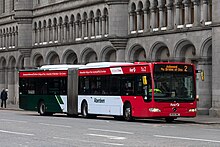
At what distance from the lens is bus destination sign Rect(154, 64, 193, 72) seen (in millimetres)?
34000

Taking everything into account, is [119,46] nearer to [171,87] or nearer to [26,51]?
[171,87]

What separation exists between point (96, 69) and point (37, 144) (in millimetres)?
18670

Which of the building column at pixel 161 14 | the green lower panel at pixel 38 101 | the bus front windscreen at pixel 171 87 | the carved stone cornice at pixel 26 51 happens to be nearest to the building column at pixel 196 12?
the building column at pixel 161 14

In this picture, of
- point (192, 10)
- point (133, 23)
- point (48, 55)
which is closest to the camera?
point (192, 10)

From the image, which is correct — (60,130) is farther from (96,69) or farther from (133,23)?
(133,23)

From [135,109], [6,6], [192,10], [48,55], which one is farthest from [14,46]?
[135,109]

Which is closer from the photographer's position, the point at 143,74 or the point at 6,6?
the point at 143,74

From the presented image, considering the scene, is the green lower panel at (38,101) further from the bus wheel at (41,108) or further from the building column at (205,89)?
the building column at (205,89)

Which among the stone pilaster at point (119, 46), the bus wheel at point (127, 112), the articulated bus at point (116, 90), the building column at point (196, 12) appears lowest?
the bus wheel at point (127, 112)

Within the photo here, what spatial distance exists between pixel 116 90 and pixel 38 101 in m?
9.25

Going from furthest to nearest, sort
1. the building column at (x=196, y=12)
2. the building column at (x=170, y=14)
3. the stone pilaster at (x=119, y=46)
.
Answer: the stone pilaster at (x=119, y=46) < the building column at (x=170, y=14) < the building column at (x=196, y=12)

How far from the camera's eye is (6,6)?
234 ft

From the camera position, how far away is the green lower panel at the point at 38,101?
142 feet

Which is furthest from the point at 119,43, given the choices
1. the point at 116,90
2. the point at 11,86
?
the point at 11,86
